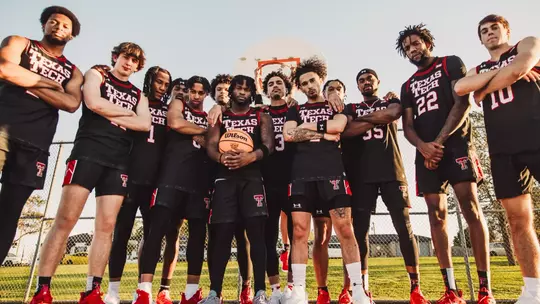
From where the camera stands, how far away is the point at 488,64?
12.4 ft

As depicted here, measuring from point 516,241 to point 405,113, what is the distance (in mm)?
1896

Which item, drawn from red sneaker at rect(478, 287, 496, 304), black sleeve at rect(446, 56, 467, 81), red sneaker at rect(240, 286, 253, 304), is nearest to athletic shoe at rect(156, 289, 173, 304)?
red sneaker at rect(240, 286, 253, 304)

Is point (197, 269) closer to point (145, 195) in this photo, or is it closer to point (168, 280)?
point (168, 280)

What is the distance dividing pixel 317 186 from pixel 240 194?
900 mm

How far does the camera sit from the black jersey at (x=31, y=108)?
3365 mm

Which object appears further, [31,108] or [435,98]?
[435,98]

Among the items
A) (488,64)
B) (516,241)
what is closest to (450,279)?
(516,241)

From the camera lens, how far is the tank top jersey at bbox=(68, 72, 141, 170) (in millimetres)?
3797

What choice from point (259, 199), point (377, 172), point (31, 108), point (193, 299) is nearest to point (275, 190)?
point (259, 199)

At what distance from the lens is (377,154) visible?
14.8ft

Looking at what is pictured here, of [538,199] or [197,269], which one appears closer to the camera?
[197,269]

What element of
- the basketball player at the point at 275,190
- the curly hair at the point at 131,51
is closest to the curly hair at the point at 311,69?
the basketball player at the point at 275,190

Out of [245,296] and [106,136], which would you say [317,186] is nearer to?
[245,296]

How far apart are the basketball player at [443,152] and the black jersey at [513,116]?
404 millimetres
